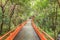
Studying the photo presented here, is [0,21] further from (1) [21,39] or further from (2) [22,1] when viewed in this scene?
(1) [21,39]

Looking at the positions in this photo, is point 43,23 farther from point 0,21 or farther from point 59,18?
point 0,21

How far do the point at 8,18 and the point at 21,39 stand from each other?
22.9 m

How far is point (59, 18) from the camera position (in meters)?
53.8

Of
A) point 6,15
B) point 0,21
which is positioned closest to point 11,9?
point 6,15

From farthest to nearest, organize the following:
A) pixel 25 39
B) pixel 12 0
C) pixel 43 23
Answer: pixel 43 23 → pixel 12 0 → pixel 25 39

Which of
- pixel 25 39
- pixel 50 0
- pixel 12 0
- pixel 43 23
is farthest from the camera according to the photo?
pixel 43 23

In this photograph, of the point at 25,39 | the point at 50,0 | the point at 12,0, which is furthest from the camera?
the point at 50,0

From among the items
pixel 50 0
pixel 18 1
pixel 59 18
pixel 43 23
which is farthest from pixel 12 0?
pixel 43 23

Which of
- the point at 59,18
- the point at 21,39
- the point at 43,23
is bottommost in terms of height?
the point at 43,23

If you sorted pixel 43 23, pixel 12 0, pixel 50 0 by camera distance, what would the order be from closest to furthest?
pixel 12 0 < pixel 50 0 < pixel 43 23

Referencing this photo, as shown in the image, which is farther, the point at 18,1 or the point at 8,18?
the point at 8,18

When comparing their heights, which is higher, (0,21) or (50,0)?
(50,0)

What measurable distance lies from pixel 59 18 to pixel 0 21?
51.8 feet

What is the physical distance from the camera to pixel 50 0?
52062 millimetres
